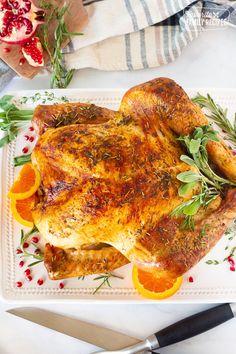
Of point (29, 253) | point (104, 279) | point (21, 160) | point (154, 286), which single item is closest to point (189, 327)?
point (154, 286)

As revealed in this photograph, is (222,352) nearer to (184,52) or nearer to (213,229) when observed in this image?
(213,229)

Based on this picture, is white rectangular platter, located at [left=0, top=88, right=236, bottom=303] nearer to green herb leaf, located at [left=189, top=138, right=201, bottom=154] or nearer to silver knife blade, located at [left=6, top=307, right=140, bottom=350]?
silver knife blade, located at [left=6, top=307, right=140, bottom=350]

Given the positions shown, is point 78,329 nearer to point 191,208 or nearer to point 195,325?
point 195,325

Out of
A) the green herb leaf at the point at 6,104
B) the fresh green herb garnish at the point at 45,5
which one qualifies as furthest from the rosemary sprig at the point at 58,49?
the green herb leaf at the point at 6,104

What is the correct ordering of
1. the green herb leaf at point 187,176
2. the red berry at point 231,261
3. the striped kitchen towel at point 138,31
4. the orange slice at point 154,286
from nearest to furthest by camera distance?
the green herb leaf at point 187,176
the orange slice at point 154,286
the red berry at point 231,261
the striped kitchen towel at point 138,31

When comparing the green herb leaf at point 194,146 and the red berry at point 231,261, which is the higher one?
the green herb leaf at point 194,146

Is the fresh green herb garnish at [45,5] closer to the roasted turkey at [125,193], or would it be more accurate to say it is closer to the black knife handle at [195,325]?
the roasted turkey at [125,193]

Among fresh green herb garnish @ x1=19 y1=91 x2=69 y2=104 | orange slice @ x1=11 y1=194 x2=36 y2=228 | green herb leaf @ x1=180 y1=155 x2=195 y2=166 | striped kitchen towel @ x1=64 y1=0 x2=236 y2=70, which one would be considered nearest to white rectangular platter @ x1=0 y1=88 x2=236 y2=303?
orange slice @ x1=11 y1=194 x2=36 y2=228

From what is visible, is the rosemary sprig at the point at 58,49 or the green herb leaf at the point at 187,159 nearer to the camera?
the green herb leaf at the point at 187,159
